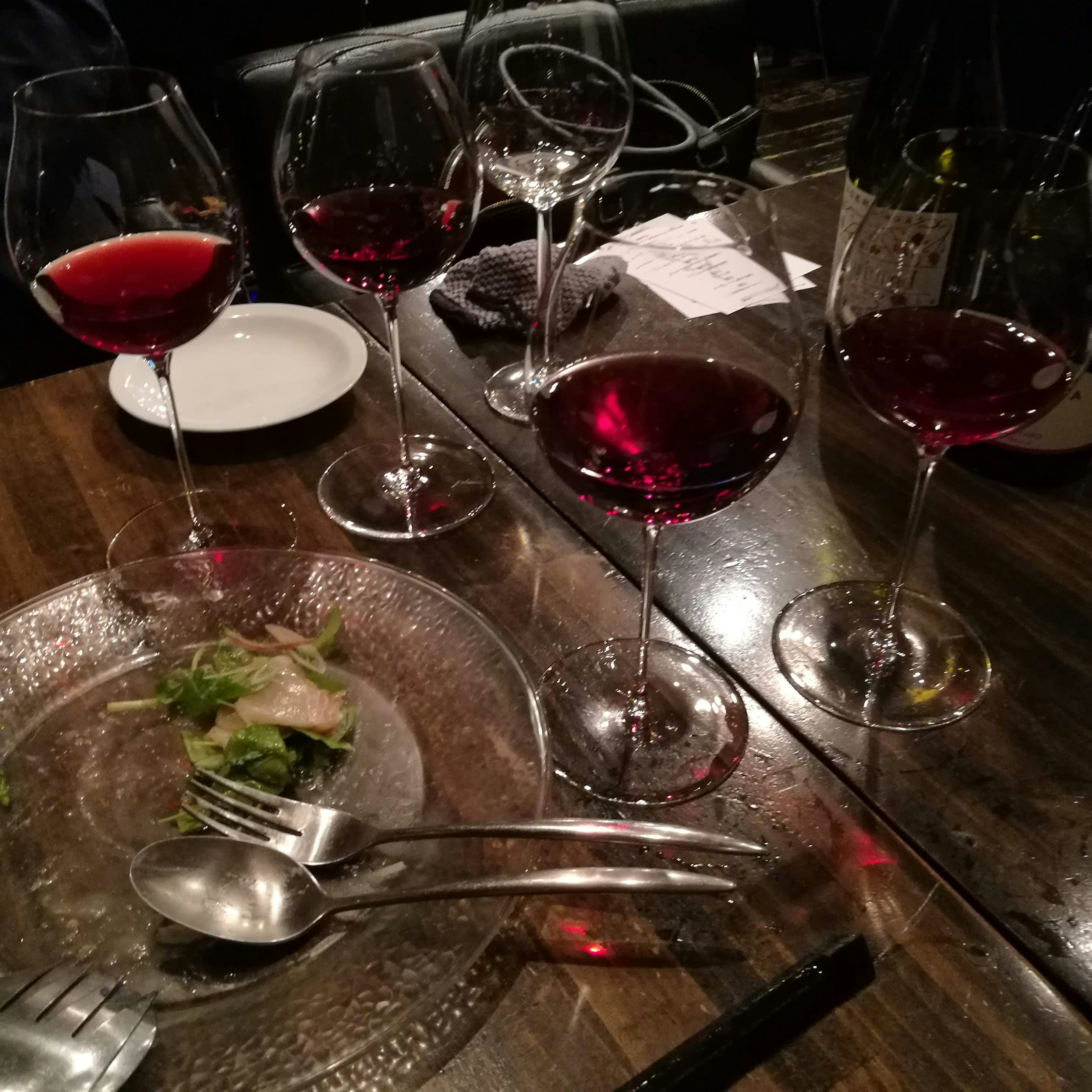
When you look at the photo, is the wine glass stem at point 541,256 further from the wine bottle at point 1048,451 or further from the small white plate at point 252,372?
the wine bottle at point 1048,451

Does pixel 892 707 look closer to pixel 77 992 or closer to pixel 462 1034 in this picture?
pixel 462 1034

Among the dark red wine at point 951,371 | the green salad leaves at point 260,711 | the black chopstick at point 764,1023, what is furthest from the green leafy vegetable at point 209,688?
the dark red wine at point 951,371

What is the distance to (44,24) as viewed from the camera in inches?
63.2

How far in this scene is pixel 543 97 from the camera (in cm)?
98

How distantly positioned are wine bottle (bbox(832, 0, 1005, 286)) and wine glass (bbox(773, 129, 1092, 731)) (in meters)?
0.43

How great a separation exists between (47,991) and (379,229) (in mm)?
616

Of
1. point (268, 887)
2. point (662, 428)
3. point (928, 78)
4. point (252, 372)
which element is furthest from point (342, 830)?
point (928, 78)

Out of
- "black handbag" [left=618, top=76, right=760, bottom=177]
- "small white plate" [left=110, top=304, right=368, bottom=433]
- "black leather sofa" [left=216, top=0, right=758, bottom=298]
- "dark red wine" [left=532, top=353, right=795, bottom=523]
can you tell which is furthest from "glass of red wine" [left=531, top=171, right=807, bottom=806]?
"black leather sofa" [left=216, top=0, right=758, bottom=298]

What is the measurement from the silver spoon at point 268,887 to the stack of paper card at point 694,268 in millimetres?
330

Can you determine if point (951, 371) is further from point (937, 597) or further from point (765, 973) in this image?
point (765, 973)

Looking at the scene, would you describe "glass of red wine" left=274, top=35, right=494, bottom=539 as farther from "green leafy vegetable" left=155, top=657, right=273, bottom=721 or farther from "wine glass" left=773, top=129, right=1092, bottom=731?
"wine glass" left=773, top=129, right=1092, bottom=731

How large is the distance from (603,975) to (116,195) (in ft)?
2.23

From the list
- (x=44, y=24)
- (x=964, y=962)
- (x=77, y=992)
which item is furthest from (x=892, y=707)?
(x=44, y=24)

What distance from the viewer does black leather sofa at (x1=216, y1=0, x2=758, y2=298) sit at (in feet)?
5.87
